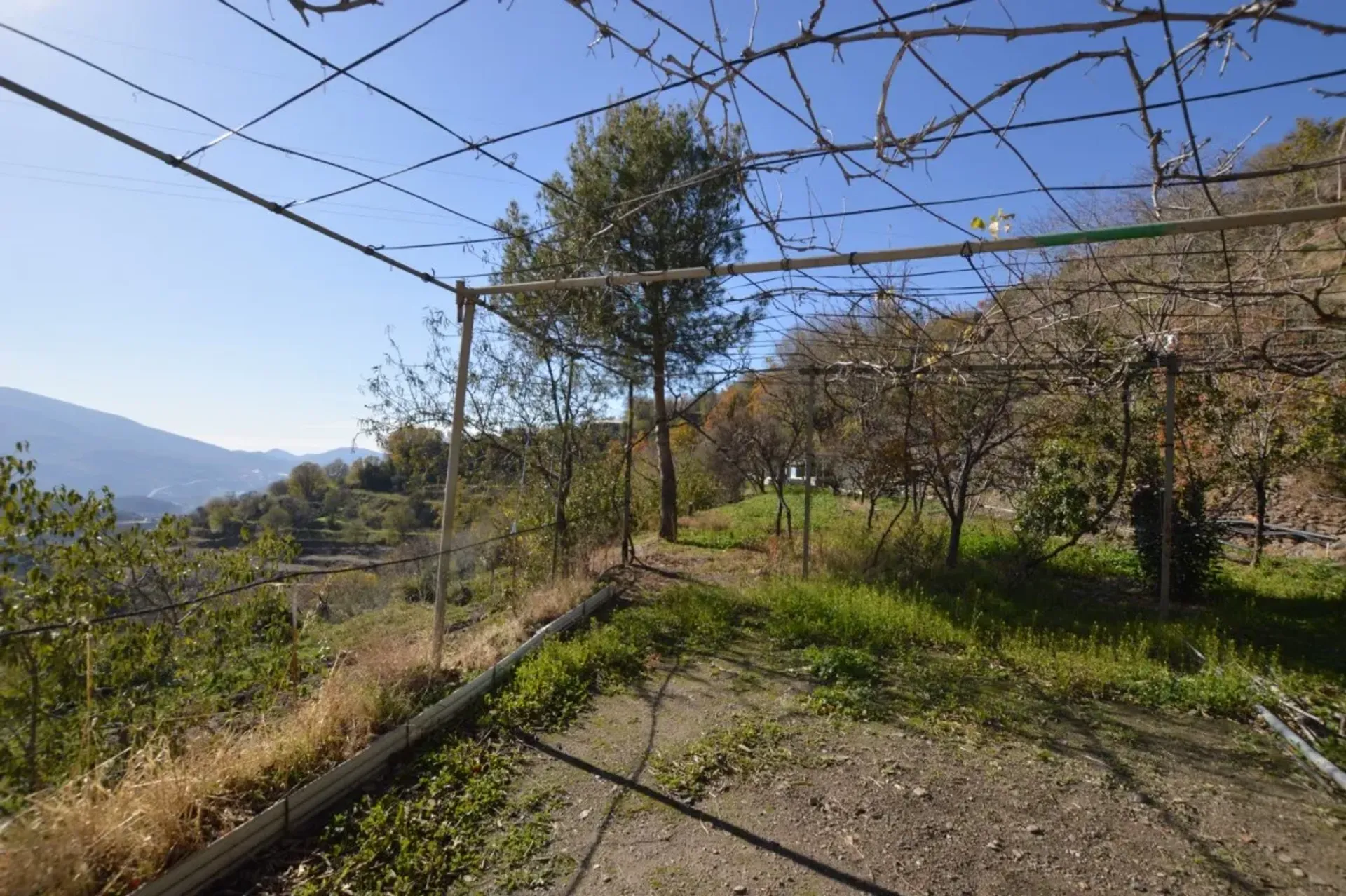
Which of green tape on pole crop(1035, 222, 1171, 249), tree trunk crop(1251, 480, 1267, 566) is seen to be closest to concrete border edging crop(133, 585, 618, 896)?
green tape on pole crop(1035, 222, 1171, 249)

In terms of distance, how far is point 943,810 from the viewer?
10.8ft

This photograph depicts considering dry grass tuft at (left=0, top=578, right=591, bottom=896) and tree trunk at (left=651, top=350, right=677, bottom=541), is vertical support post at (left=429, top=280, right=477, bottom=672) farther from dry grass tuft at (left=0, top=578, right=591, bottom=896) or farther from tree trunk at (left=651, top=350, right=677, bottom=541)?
tree trunk at (left=651, top=350, right=677, bottom=541)

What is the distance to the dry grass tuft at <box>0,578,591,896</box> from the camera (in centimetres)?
239

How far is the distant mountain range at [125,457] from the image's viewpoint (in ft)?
53.7

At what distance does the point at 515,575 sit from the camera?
8.03 metres

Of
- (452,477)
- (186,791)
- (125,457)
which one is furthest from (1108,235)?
(125,457)

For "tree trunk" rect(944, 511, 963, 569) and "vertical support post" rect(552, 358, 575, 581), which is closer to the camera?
"vertical support post" rect(552, 358, 575, 581)

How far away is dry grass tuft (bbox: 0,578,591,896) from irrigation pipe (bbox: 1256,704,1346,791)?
17.7 feet

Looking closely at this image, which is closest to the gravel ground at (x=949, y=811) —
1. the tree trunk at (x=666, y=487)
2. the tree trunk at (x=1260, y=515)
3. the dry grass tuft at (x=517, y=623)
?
the dry grass tuft at (x=517, y=623)

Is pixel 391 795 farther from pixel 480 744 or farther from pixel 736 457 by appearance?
pixel 736 457

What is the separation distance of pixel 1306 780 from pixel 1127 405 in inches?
173

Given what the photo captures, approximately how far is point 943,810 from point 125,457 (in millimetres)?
33085

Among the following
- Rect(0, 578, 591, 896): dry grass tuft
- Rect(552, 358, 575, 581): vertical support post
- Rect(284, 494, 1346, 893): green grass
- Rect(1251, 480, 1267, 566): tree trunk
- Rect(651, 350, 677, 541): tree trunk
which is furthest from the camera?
Rect(651, 350, 677, 541): tree trunk

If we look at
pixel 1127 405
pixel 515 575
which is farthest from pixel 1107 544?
pixel 515 575
